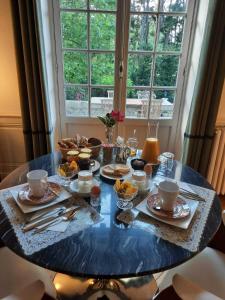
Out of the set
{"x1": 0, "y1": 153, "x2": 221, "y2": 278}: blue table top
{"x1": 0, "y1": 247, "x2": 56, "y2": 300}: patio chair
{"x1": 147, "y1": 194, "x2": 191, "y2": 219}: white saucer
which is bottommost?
{"x1": 0, "y1": 247, "x2": 56, "y2": 300}: patio chair

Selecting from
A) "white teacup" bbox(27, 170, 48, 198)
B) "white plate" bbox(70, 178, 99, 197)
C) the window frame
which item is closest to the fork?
"white plate" bbox(70, 178, 99, 197)

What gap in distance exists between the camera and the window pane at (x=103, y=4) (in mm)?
2146

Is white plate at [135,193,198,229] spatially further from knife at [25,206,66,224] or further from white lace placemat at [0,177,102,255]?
knife at [25,206,66,224]

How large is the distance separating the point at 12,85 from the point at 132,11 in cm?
131

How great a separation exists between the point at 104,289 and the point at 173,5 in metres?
2.35

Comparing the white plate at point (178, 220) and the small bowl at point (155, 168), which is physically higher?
the small bowl at point (155, 168)

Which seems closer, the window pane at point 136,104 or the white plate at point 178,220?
the white plate at point 178,220

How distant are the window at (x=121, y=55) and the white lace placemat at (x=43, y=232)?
1582 millimetres

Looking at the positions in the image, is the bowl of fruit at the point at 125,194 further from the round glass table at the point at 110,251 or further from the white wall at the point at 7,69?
the white wall at the point at 7,69

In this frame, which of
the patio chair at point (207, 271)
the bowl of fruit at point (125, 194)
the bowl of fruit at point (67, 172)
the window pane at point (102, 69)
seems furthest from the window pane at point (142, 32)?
the patio chair at point (207, 271)

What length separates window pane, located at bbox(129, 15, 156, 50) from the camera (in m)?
2.21

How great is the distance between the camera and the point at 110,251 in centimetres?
84

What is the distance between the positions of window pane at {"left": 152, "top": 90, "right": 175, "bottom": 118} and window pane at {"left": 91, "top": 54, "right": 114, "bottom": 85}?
50 centimetres

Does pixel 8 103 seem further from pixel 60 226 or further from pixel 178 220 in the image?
pixel 178 220
